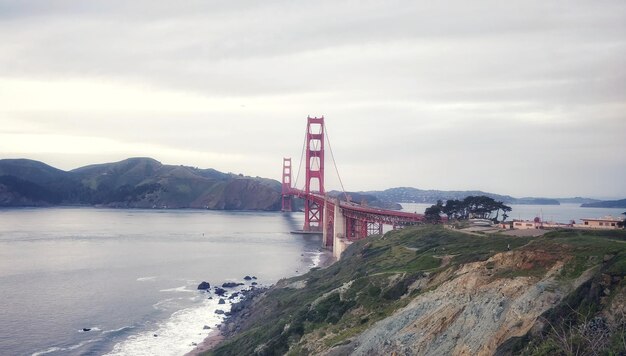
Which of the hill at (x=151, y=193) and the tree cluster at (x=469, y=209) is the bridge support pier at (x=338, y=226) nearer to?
the tree cluster at (x=469, y=209)

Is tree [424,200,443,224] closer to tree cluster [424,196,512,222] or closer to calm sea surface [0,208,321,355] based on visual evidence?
tree cluster [424,196,512,222]

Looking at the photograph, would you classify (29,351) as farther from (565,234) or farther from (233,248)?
(233,248)

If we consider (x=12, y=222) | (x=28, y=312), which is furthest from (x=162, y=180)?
(x=28, y=312)

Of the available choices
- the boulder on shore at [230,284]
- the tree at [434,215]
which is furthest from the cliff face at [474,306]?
the boulder on shore at [230,284]

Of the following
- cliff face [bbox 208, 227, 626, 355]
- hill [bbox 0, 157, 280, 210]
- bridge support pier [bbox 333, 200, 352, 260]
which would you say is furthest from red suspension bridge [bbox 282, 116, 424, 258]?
hill [bbox 0, 157, 280, 210]

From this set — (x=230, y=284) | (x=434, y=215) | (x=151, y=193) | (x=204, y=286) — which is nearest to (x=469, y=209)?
(x=434, y=215)

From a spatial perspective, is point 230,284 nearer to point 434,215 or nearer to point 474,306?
point 434,215
